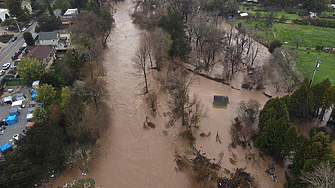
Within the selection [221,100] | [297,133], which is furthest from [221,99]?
[297,133]

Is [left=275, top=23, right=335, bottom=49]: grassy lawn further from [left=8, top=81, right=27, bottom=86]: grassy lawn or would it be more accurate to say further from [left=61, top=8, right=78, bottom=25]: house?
[left=8, top=81, right=27, bottom=86]: grassy lawn

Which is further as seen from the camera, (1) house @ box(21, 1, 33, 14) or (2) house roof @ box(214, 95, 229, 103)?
(1) house @ box(21, 1, 33, 14)

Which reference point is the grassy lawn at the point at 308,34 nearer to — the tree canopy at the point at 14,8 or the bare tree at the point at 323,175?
the bare tree at the point at 323,175

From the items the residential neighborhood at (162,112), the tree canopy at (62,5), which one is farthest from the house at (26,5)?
the residential neighborhood at (162,112)

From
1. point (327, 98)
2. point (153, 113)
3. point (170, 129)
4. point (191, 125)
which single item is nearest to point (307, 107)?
point (327, 98)

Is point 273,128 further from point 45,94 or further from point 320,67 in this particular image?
point 45,94

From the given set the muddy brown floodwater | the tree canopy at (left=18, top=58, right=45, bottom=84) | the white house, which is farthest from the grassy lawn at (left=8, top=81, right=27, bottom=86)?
the white house
